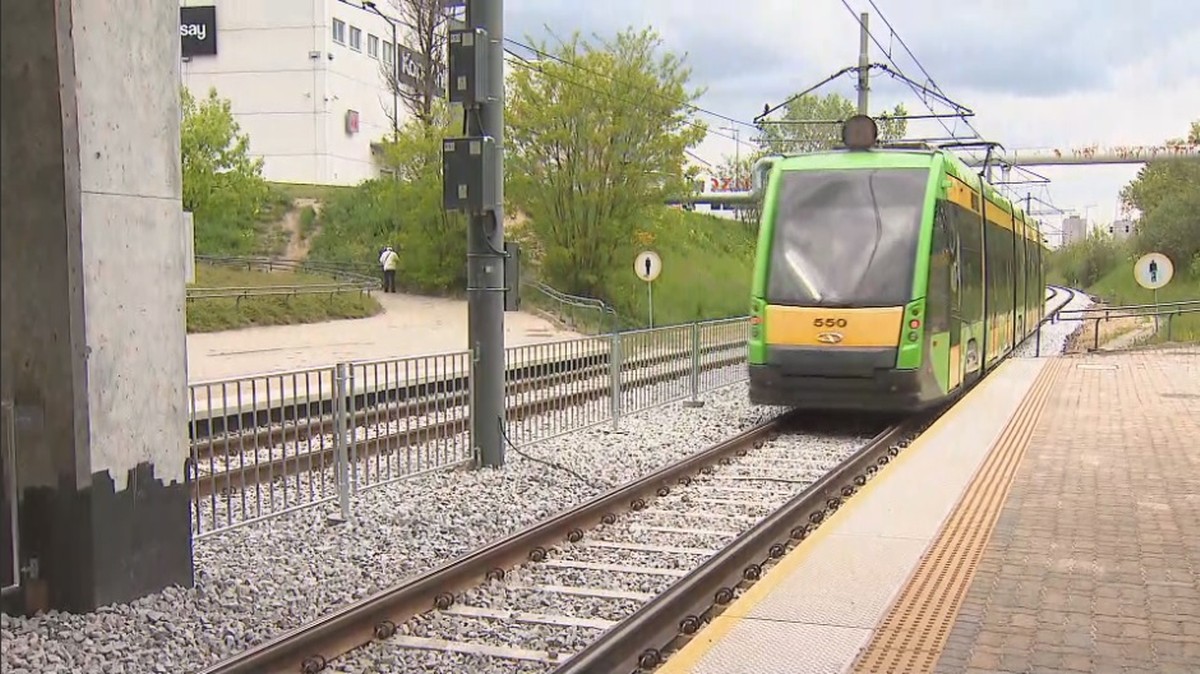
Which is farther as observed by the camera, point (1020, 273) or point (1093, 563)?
point (1020, 273)

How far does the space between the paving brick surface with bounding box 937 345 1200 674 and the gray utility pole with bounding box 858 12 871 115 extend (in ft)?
48.4

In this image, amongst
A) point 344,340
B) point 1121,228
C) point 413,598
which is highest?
point 1121,228

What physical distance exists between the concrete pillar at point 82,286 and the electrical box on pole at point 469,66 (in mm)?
4054

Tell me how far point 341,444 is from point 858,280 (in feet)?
21.2

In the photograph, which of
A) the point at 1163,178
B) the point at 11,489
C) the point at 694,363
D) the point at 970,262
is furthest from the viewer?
the point at 1163,178

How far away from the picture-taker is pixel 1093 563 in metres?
6.48

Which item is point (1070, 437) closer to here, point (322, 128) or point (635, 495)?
point (635, 495)

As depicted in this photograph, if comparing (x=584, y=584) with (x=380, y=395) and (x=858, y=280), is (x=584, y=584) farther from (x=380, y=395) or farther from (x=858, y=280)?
(x=858, y=280)

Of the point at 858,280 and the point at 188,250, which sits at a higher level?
the point at 188,250

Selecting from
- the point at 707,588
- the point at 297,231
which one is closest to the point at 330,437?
the point at 707,588

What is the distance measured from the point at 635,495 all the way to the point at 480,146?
10.6 feet

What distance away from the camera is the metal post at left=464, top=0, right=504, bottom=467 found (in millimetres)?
10023

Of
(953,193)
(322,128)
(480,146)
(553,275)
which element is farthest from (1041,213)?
(480,146)

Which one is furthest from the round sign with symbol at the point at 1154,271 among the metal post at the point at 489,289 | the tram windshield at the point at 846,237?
the metal post at the point at 489,289
